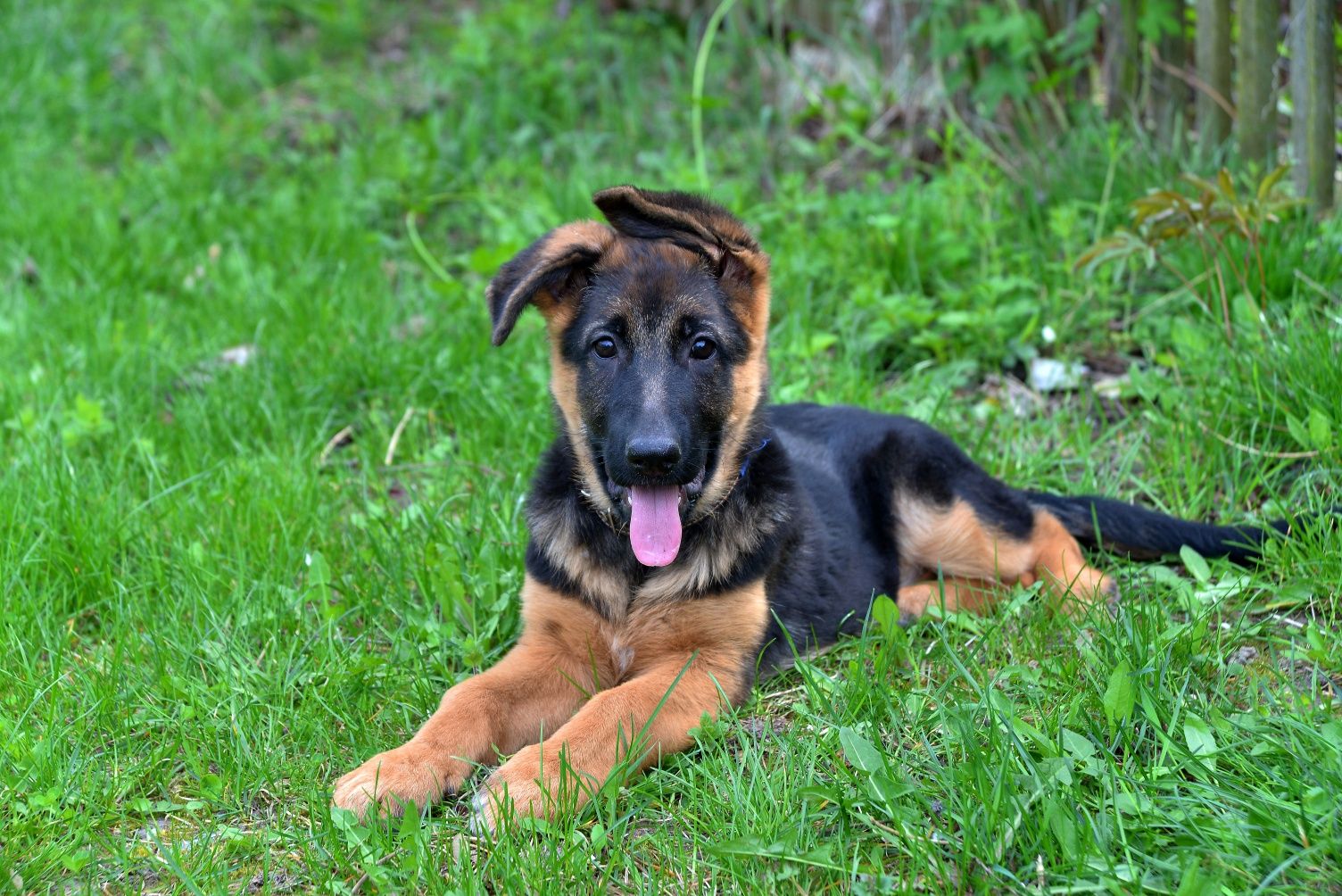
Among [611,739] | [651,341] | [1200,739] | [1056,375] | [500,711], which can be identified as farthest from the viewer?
[1056,375]

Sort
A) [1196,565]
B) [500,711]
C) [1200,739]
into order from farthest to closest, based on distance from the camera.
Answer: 1. [1196,565]
2. [500,711]
3. [1200,739]

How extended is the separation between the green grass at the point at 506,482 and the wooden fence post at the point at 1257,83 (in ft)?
1.37

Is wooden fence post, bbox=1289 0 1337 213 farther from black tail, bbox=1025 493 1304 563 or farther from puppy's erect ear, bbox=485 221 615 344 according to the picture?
puppy's erect ear, bbox=485 221 615 344

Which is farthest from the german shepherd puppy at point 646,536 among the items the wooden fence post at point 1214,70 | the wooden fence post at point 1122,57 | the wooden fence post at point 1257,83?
the wooden fence post at point 1122,57

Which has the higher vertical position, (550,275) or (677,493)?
(550,275)

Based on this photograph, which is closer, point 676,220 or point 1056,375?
point 676,220

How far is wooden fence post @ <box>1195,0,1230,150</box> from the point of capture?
527 centimetres

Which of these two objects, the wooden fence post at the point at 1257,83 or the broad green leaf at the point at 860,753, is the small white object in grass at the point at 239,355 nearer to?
the broad green leaf at the point at 860,753

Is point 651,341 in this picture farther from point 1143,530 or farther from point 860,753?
point 1143,530

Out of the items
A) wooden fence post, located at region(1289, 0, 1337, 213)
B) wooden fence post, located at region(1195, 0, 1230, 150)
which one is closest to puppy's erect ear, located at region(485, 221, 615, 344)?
wooden fence post, located at region(1289, 0, 1337, 213)

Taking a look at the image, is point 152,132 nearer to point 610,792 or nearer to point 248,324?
point 248,324

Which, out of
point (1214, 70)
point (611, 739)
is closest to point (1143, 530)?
point (611, 739)

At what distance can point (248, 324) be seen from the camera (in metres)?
5.77

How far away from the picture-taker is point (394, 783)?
9.37 feet
